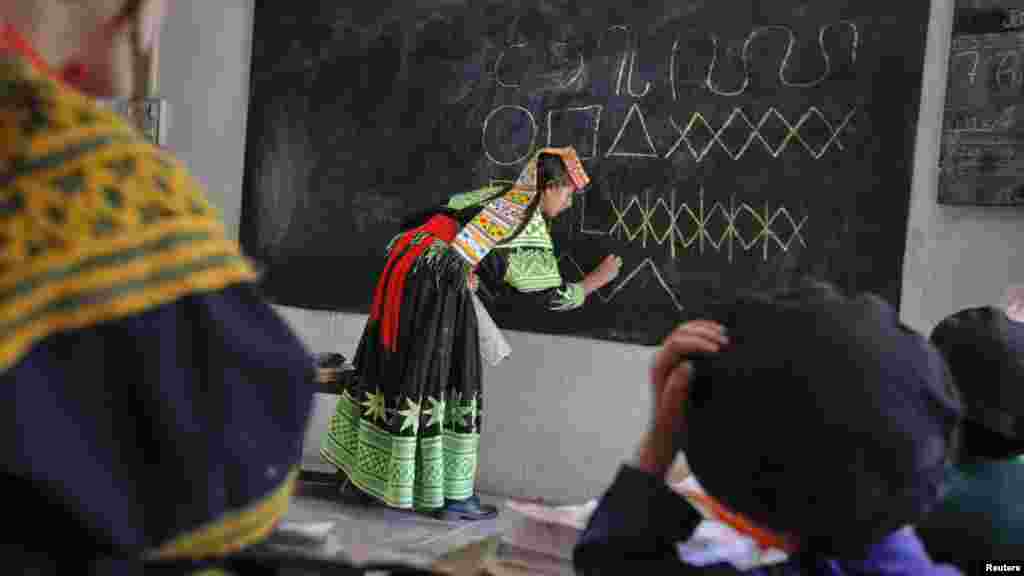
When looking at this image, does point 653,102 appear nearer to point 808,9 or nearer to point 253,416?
point 808,9

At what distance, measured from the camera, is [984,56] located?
2863 millimetres

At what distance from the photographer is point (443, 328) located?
11.1 ft

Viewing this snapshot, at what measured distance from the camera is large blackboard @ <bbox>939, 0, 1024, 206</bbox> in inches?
110

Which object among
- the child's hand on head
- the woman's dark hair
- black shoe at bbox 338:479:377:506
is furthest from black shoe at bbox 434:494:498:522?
the child's hand on head

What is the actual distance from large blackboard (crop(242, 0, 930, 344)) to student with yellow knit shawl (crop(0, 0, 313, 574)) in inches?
112

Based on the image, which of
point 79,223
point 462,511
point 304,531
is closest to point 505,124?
point 462,511

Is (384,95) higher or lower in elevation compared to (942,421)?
higher

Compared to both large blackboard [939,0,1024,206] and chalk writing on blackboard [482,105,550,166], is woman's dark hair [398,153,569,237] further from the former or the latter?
large blackboard [939,0,1024,206]

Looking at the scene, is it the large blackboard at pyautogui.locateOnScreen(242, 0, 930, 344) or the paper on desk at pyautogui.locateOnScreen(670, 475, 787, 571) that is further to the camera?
the large blackboard at pyautogui.locateOnScreen(242, 0, 930, 344)

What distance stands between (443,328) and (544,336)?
55cm

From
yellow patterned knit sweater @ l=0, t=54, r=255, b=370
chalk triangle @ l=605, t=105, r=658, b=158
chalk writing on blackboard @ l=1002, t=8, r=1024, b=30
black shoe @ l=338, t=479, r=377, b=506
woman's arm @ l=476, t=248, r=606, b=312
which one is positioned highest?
chalk writing on blackboard @ l=1002, t=8, r=1024, b=30

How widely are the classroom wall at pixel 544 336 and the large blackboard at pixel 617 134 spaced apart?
0.07m

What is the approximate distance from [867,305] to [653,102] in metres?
2.77

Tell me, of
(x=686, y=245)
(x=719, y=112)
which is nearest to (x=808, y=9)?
(x=719, y=112)
